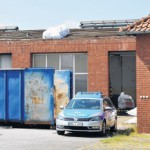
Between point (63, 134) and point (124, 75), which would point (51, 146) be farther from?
point (124, 75)

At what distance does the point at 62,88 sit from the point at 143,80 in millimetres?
4365

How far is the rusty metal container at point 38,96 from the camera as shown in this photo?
70.5 ft

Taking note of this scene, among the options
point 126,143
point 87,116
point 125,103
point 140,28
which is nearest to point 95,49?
point 125,103

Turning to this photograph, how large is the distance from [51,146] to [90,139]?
8.74ft

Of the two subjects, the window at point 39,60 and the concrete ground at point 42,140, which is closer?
the concrete ground at point 42,140

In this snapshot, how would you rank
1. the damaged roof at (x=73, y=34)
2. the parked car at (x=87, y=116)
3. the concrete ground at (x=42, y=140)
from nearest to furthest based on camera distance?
1. the concrete ground at (x=42, y=140)
2. the parked car at (x=87, y=116)
3. the damaged roof at (x=73, y=34)

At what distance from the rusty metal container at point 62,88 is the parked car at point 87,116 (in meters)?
1.44

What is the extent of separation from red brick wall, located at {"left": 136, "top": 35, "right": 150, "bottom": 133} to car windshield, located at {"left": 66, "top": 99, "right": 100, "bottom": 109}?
5.85 feet

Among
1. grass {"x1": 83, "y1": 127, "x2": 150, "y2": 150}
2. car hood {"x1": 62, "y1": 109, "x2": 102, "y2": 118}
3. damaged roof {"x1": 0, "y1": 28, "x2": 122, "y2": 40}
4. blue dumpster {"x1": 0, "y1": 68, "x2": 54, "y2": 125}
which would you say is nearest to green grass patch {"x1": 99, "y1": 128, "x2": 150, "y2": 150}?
grass {"x1": 83, "y1": 127, "x2": 150, "y2": 150}

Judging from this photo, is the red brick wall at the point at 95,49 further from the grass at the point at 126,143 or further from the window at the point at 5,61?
the grass at the point at 126,143

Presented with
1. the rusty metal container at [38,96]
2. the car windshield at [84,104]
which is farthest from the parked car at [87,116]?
the rusty metal container at [38,96]

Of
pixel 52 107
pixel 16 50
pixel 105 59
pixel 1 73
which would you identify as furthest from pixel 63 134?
pixel 16 50

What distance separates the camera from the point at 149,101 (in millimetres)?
18516

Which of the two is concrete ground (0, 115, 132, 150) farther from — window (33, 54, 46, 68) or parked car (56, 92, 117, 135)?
window (33, 54, 46, 68)
